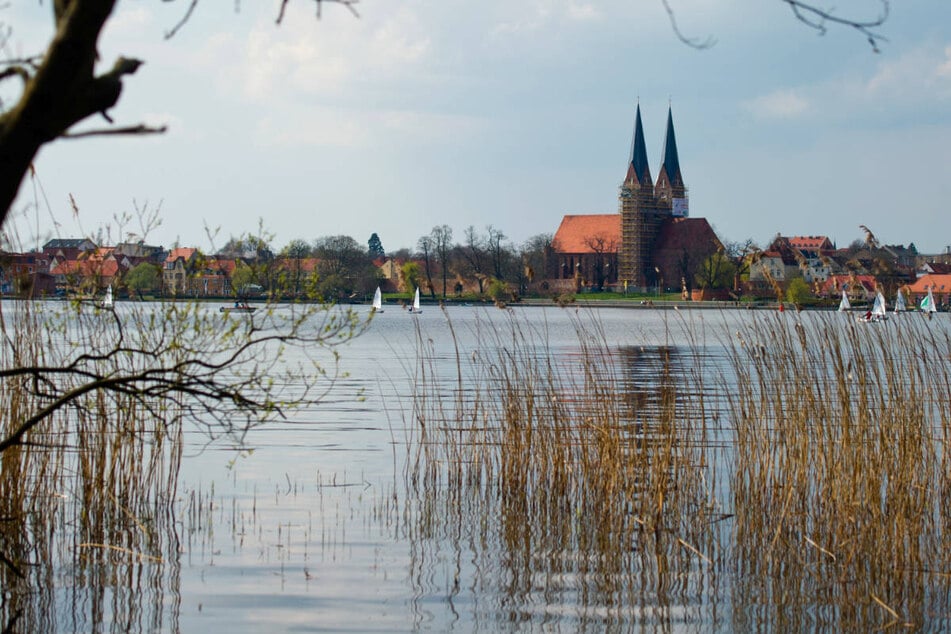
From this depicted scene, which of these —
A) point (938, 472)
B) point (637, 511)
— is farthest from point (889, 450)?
point (637, 511)

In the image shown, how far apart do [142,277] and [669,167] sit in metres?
135

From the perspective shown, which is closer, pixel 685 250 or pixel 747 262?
pixel 747 262

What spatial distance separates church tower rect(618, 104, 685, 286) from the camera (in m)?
135

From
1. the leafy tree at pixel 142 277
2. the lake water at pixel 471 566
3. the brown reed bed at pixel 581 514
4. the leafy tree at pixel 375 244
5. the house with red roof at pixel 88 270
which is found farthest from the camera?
the leafy tree at pixel 375 244

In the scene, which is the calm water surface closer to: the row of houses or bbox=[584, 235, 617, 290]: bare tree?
the row of houses

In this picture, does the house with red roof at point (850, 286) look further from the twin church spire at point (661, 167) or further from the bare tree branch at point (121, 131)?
the twin church spire at point (661, 167)

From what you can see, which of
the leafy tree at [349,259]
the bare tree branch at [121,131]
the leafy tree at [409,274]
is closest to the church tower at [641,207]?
the leafy tree at [409,274]

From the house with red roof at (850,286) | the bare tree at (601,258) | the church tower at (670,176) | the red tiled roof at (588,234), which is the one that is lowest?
the house with red roof at (850,286)

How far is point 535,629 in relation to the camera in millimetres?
7004

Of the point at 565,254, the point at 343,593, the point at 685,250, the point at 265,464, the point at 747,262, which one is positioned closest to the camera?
the point at 343,593

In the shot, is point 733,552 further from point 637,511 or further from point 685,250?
point 685,250

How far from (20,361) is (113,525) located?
5.31 ft

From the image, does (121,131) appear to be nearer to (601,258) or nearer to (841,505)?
(841,505)

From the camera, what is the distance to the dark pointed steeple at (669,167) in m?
140
